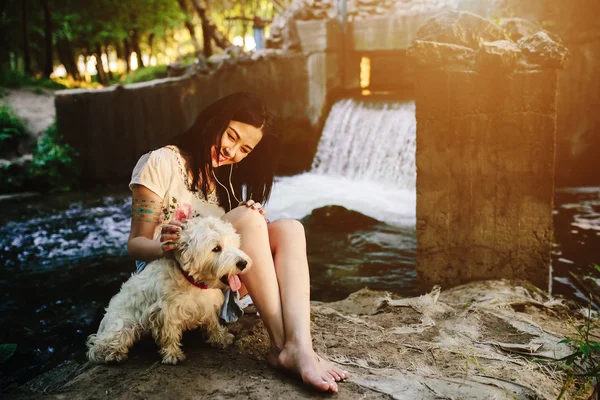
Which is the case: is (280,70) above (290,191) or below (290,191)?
above

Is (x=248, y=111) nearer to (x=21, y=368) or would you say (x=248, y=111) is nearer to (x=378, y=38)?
(x=21, y=368)

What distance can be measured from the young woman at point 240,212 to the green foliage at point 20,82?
15476mm

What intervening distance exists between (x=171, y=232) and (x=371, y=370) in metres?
1.22

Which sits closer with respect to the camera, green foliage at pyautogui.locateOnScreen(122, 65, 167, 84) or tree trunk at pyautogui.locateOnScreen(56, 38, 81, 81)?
green foliage at pyautogui.locateOnScreen(122, 65, 167, 84)

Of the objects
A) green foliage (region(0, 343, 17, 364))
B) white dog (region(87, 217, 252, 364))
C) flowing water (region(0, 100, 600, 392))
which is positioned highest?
white dog (region(87, 217, 252, 364))

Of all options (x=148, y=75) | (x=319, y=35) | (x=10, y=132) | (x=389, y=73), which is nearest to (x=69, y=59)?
(x=148, y=75)

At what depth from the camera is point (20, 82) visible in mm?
15836

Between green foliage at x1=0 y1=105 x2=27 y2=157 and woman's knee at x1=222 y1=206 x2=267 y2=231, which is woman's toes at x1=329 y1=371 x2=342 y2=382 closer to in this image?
woman's knee at x1=222 y1=206 x2=267 y2=231

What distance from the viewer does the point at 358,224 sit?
23.4 ft

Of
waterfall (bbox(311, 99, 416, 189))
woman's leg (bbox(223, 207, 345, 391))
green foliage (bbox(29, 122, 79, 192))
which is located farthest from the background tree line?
woman's leg (bbox(223, 207, 345, 391))

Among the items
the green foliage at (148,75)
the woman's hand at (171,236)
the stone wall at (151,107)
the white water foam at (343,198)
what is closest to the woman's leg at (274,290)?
the woman's hand at (171,236)

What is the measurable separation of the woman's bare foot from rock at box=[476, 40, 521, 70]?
2.69 meters

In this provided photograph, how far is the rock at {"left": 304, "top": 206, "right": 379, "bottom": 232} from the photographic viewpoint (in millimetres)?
7102

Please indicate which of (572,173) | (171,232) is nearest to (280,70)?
(572,173)
